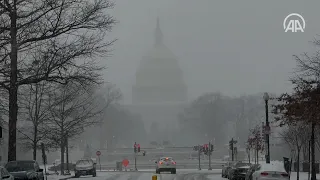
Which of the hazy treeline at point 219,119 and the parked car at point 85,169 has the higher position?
the hazy treeline at point 219,119

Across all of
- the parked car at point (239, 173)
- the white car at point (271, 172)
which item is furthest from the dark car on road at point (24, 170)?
the parked car at point (239, 173)

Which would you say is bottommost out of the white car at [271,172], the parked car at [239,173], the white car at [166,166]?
the white car at [166,166]

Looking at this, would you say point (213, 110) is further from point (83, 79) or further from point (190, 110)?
point (83, 79)

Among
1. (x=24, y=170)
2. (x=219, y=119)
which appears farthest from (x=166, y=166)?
(x=219, y=119)

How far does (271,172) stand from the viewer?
2984 cm

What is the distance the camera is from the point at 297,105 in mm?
32219

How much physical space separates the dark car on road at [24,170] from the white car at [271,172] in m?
10.7

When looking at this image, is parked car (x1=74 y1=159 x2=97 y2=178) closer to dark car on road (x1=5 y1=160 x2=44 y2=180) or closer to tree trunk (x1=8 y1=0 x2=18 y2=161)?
tree trunk (x1=8 y1=0 x2=18 y2=161)

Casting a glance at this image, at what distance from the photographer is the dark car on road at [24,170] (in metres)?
29.8

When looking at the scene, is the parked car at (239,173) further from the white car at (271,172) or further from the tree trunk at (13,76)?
the tree trunk at (13,76)

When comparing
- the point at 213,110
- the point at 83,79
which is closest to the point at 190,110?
the point at 213,110

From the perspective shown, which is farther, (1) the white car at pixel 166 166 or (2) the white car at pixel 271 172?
(1) the white car at pixel 166 166

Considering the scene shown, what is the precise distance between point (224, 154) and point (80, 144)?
29.7 meters

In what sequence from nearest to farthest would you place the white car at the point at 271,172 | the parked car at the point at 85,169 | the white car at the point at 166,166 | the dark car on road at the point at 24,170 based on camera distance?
1. the white car at the point at 271,172
2. the dark car on road at the point at 24,170
3. the parked car at the point at 85,169
4. the white car at the point at 166,166
